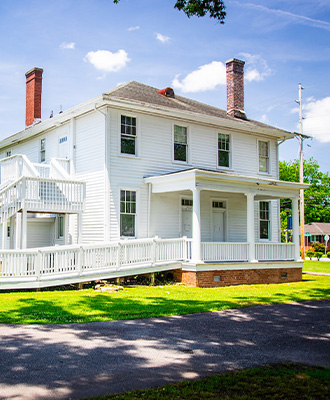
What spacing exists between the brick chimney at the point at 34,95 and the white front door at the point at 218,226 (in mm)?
11246

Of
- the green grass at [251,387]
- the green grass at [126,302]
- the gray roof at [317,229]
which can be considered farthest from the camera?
the gray roof at [317,229]

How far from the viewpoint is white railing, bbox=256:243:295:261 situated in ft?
60.4

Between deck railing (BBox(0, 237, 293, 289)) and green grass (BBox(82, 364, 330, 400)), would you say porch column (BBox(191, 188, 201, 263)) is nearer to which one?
deck railing (BBox(0, 237, 293, 289))

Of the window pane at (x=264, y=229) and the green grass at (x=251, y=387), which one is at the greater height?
the window pane at (x=264, y=229)

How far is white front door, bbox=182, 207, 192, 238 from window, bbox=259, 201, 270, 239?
4.78 meters

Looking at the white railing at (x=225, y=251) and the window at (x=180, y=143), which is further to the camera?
the window at (x=180, y=143)

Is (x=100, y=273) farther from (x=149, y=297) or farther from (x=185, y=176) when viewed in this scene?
(x=185, y=176)

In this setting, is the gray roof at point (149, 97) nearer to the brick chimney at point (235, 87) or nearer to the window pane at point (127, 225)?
the brick chimney at point (235, 87)

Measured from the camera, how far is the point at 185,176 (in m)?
16.5

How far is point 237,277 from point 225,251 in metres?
1.12

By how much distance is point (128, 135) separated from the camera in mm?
17984

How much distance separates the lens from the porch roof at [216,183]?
642 inches

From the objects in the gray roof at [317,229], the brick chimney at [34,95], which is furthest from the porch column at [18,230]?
→ the gray roof at [317,229]

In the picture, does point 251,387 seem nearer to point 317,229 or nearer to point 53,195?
point 53,195
